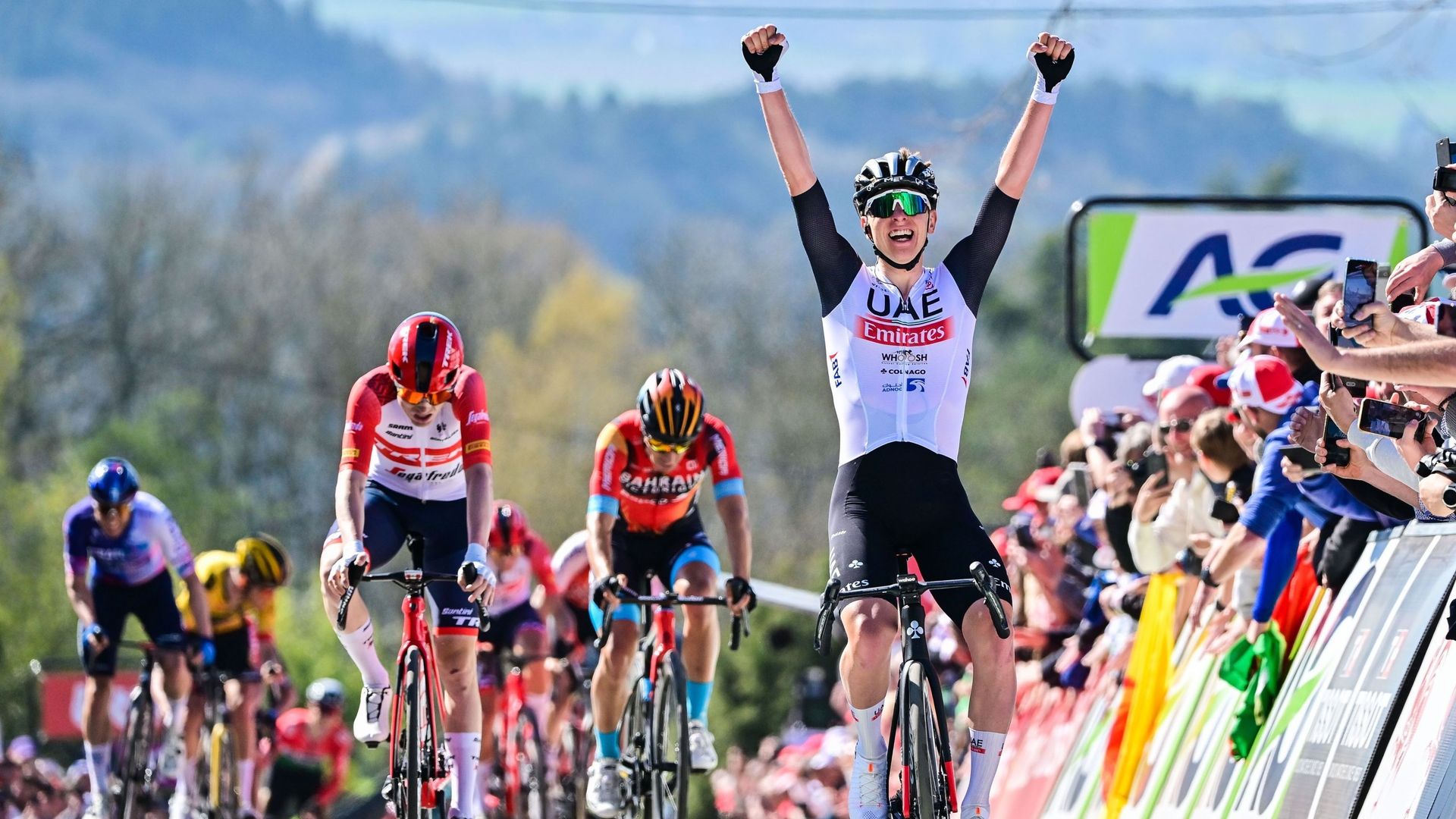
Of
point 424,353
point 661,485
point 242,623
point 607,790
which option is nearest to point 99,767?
point 242,623

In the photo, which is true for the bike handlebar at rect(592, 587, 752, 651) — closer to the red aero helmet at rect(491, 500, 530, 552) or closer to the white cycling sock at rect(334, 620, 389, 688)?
the white cycling sock at rect(334, 620, 389, 688)

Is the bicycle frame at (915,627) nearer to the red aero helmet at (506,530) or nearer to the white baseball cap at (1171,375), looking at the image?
the white baseball cap at (1171,375)

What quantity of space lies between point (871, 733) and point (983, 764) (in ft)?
1.38

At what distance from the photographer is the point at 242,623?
1583cm

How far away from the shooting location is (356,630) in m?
9.66

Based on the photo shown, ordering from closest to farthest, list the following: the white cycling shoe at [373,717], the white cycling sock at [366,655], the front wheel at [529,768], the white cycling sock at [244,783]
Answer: the white cycling shoe at [373,717], the white cycling sock at [366,655], the front wheel at [529,768], the white cycling sock at [244,783]

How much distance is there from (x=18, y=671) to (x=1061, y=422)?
3855 cm

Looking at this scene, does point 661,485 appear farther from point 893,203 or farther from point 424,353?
point 893,203

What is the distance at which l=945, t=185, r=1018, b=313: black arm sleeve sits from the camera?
8.23m

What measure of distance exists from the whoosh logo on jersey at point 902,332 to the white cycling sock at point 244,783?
863 centimetres

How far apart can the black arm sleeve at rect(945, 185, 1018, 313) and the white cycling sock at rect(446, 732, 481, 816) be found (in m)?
3.15

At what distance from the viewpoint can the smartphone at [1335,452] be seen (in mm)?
7543

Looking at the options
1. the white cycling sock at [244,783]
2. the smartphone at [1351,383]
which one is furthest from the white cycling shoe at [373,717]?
the white cycling sock at [244,783]

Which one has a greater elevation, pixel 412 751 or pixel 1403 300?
pixel 1403 300
